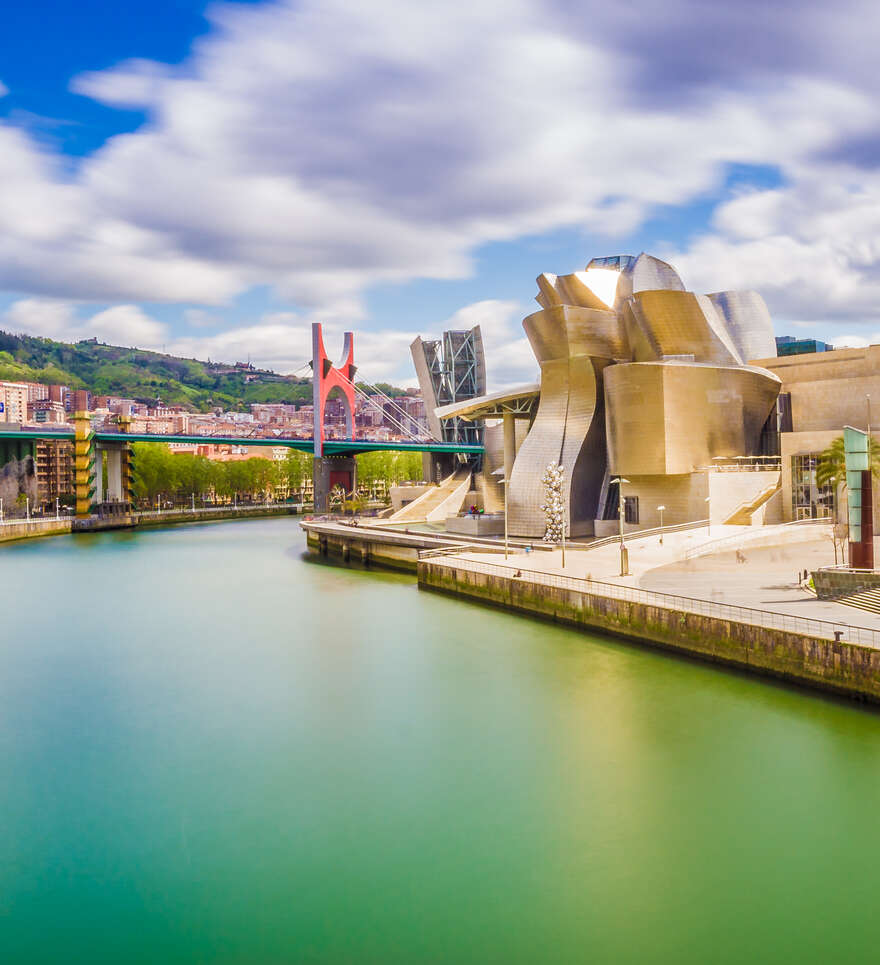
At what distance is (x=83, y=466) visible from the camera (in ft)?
173

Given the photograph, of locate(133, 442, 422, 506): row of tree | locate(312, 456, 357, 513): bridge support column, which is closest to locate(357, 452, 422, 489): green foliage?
locate(133, 442, 422, 506): row of tree

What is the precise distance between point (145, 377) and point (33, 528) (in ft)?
465

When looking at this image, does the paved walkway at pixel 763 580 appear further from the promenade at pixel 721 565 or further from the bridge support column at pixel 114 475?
the bridge support column at pixel 114 475

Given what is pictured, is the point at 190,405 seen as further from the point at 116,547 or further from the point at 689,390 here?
the point at 689,390

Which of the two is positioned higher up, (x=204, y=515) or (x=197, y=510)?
(x=197, y=510)

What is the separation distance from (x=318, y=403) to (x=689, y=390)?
104 ft

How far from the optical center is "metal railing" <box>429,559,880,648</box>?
481 inches

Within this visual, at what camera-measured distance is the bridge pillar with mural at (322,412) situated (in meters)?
55.1

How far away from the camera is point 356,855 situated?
7.97 m

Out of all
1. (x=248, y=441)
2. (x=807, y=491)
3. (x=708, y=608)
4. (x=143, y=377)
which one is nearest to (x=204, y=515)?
(x=248, y=441)

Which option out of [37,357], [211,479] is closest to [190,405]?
[37,357]

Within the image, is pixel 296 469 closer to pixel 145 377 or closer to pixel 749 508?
pixel 749 508

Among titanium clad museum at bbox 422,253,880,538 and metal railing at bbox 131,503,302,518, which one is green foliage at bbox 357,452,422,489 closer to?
metal railing at bbox 131,503,302,518

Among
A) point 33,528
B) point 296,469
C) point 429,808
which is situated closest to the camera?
point 429,808
